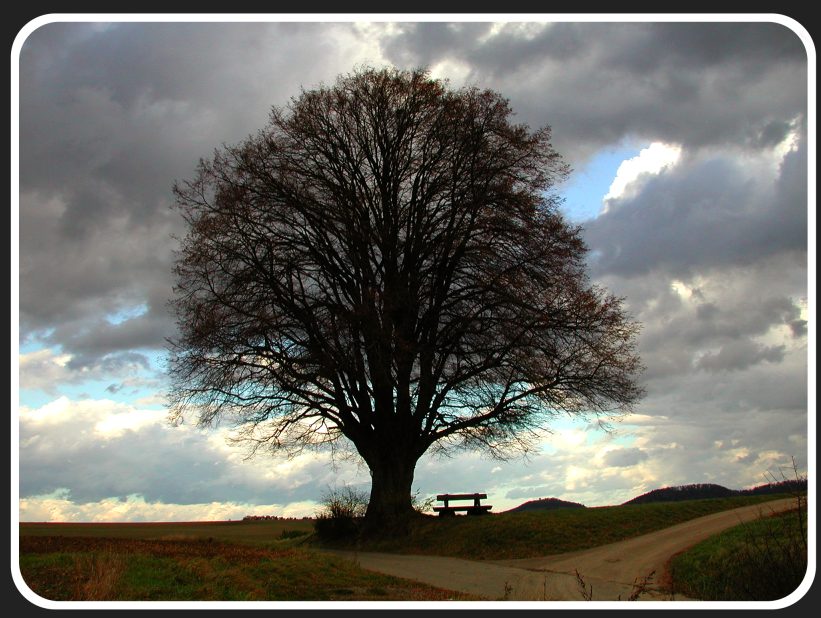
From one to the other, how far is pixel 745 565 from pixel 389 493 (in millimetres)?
13572

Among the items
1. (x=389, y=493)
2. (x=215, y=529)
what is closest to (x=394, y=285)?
(x=389, y=493)

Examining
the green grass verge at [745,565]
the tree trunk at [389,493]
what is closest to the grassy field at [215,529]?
the tree trunk at [389,493]

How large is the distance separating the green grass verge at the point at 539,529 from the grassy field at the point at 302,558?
0.03m

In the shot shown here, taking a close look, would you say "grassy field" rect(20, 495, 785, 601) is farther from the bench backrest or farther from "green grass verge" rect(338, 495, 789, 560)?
the bench backrest

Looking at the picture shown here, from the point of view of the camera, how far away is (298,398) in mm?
25094

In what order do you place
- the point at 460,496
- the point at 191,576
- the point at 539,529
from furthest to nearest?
1. the point at 460,496
2. the point at 539,529
3. the point at 191,576

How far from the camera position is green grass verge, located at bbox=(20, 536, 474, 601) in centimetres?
1265

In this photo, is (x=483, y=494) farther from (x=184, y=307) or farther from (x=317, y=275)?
(x=184, y=307)

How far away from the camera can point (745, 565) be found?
43.4 feet

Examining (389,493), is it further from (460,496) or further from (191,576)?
(191,576)

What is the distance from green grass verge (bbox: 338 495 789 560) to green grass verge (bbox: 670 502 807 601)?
398 centimetres

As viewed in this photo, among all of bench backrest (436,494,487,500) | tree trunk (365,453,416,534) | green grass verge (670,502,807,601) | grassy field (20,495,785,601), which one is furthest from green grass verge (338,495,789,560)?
green grass verge (670,502,807,601)

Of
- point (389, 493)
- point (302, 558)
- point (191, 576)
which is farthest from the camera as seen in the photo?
point (389, 493)

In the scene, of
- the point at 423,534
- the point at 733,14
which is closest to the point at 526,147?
the point at 423,534
